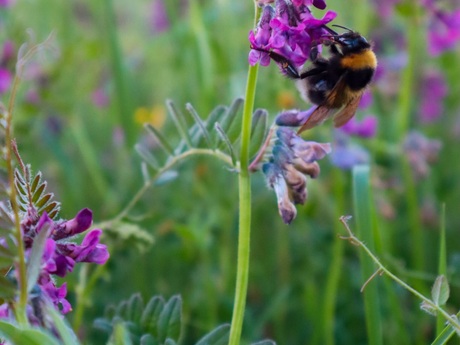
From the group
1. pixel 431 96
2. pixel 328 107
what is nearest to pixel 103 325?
pixel 328 107

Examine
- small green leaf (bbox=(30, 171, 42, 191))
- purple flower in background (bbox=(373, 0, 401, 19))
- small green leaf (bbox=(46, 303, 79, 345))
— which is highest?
small green leaf (bbox=(30, 171, 42, 191))

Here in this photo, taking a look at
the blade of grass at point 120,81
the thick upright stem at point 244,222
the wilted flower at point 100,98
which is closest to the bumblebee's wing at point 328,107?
the thick upright stem at point 244,222

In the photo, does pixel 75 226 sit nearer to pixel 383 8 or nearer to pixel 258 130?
pixel 258 130

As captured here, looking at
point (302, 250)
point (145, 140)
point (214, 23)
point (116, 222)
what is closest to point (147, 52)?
point (214, 23)

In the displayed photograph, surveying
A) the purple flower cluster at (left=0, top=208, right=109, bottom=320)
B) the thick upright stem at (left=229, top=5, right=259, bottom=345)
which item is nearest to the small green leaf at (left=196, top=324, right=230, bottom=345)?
the thick upright stem at (left=229, top=5, right=259, bottom=345)

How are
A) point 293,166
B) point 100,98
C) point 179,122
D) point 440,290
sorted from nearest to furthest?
point 440,290
point 293,166
point 179,122
point 100,98

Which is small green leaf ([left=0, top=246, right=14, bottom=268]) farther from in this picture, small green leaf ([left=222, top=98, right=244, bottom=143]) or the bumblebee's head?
the bumblebee's head
